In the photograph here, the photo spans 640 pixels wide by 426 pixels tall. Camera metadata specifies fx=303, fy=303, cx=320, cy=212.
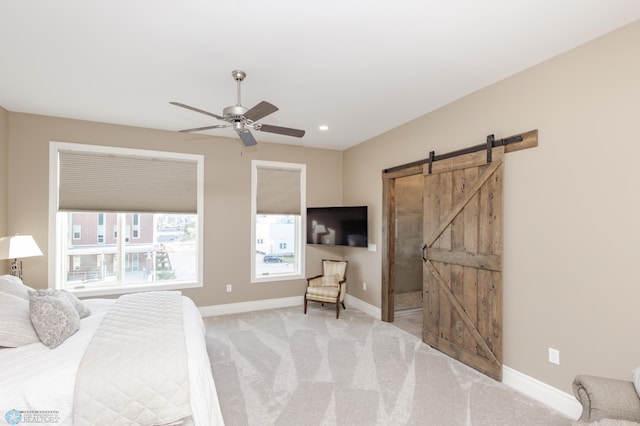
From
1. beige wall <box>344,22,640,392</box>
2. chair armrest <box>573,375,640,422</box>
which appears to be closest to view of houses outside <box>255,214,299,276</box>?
beige wall <box>344,22,640,392</box>

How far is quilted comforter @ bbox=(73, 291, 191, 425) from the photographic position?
1821 mm

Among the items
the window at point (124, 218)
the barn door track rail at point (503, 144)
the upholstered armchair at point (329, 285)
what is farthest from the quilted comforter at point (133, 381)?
the barn door track rail at point (503, 144)

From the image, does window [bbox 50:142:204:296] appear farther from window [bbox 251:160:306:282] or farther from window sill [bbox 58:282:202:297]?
window [bbox 251:160:306:282]

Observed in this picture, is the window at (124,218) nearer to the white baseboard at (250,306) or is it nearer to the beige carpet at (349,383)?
the white baseboard at (250,306)

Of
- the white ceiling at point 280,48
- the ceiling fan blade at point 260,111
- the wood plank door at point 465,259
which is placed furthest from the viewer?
the wood plank door at point 465,259

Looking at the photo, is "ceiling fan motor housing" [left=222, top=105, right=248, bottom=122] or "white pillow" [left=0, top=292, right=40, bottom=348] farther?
"ceiling fan motor housing" [left=222, top=105, right=248, bottom=122]

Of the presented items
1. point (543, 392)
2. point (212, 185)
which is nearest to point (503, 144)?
point (543, 392)

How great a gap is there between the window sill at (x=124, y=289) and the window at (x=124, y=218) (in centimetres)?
1

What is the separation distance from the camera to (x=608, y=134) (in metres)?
2.32

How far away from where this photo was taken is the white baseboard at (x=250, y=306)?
4.97 m

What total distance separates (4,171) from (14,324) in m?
2.78

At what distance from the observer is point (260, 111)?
Result: 8.27 ft

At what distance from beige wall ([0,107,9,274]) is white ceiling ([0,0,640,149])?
21 centimetres

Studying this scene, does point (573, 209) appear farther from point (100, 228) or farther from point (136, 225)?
point (100, 228)
